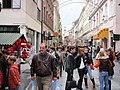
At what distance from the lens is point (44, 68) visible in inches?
331

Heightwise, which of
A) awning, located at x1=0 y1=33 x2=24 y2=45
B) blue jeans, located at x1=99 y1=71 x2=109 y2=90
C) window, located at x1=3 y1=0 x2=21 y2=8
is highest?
window, located at x1=3 y1=0 x2=21 y2=8

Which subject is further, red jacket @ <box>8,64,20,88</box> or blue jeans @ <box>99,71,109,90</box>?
blue jeans @ <box>99,71,109,90</box>

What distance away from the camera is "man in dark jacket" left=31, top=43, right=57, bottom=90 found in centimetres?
840

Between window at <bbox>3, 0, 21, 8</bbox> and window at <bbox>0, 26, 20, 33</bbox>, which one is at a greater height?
window at <bbox>3, 0, 21, 8</bbox>

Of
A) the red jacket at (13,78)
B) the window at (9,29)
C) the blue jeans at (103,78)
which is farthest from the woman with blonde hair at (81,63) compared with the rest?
the window at (9,29)

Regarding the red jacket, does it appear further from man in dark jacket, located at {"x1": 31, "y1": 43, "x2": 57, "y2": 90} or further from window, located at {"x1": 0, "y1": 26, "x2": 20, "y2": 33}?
window, located at {"x1": 0, "y1": 26, "x2": 20, "y2": 33}

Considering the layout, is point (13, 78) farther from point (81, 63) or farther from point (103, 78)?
point (81, 63)

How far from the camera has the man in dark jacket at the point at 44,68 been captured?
8398 millimetres

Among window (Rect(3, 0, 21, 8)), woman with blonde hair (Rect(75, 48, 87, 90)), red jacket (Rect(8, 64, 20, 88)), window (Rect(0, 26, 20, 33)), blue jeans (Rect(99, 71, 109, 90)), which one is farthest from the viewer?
window (Rect(0, 26, 20, 33))

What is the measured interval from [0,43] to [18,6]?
50.4 feet

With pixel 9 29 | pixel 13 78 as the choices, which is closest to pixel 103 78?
pixel 13 78

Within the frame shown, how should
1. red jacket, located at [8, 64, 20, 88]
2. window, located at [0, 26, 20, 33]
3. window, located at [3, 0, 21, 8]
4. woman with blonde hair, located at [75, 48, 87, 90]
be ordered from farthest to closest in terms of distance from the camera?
1. window, located at [0, 26, 20, 33]
2. window, located at [3, 0, 21, 8]
3. woman with blonde hair, located at [75, 48, 87, 90]
4. red jacket, located at [8, 64, 20, 88]

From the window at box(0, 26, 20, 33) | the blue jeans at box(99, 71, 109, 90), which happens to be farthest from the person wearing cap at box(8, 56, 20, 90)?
the window at box(0, 26, 20, 33)

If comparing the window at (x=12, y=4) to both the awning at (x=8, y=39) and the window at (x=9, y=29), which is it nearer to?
the window at (x=9, y=29)
